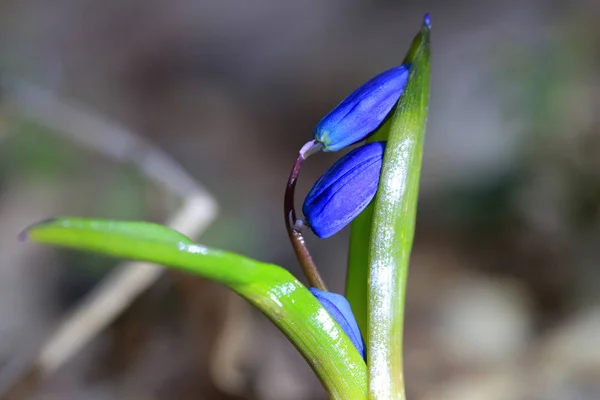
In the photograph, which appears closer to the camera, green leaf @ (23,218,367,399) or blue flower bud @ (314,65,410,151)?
green leaf @ (23,218,367,399)

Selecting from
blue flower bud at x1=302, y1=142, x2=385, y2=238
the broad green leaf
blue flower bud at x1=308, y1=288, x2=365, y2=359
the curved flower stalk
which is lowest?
blue flower bud at x1=308, y1=288, x2=365, y2=359

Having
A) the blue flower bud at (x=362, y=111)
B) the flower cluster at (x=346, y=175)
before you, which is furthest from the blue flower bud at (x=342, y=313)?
the blue flower bud at (x=362, y=111)

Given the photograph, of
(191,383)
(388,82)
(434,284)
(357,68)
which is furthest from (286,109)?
(388,82)

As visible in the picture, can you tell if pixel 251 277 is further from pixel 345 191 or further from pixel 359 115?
pixel 359 115

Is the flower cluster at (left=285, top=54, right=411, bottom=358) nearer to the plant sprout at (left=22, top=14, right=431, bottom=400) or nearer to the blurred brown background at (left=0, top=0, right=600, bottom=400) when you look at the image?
the plant sprout at (left=22, top=14, right=431, bottom=400)

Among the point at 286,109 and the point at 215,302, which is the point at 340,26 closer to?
the point at 286,109

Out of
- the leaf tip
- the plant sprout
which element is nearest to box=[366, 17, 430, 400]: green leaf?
the plant sprout
